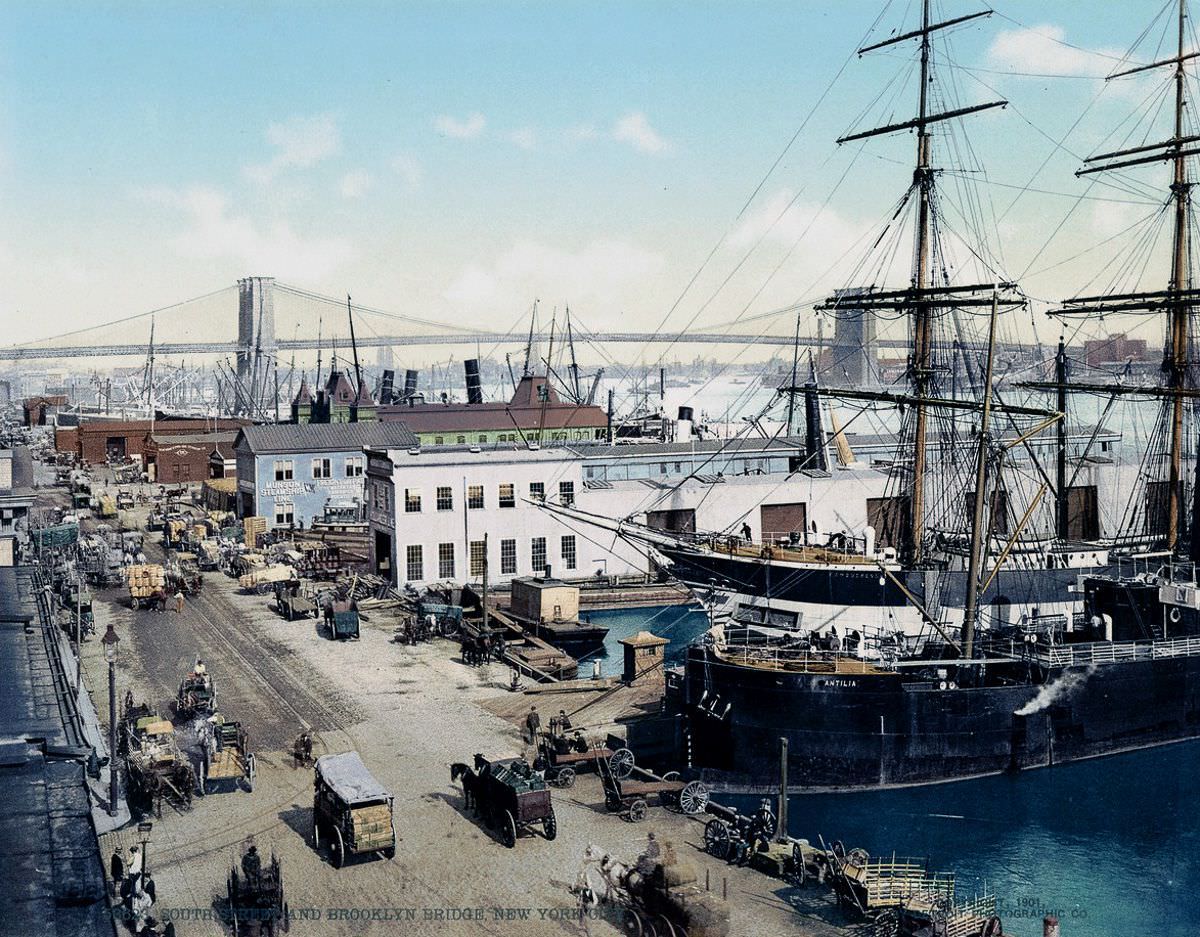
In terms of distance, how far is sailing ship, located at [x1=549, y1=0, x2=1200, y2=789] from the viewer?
29.7m

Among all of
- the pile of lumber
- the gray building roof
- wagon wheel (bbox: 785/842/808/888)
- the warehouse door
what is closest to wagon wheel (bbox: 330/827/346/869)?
wagon wheel (bbox: 785/842/808/888)

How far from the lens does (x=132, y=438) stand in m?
114

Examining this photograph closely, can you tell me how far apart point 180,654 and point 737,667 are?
19.9 meters

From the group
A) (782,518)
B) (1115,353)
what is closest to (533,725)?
(782,518)

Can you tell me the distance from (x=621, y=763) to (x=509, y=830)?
4214mm

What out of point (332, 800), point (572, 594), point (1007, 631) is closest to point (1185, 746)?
point (1007, 631)

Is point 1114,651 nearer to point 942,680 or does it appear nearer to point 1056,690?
point 1056,690

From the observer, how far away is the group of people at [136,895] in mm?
18250

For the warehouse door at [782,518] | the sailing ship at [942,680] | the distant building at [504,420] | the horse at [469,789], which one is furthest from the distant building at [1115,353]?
the horse at [469,789]

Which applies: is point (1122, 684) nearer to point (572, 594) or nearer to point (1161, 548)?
point (1161, 548)

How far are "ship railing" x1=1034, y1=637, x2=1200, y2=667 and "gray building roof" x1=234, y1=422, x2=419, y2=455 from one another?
40.9m

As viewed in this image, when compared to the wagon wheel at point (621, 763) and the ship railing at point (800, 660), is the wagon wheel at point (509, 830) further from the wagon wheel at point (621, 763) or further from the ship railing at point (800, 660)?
the ship railing at point (800, 660)

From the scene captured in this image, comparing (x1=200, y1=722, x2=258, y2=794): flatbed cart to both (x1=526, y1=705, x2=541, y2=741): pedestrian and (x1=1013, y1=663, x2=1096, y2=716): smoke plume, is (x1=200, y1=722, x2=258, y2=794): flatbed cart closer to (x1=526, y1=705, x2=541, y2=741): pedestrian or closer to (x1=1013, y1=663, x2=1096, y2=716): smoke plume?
(x1=526, y1=705, x2=541, y2=741): pedestrian

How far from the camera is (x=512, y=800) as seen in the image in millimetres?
22844
